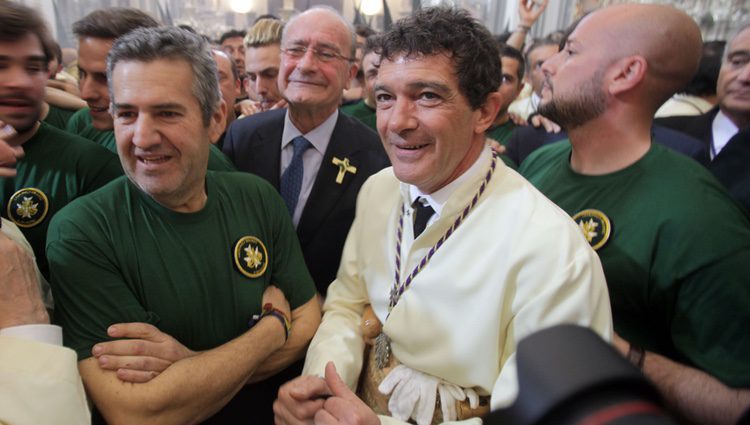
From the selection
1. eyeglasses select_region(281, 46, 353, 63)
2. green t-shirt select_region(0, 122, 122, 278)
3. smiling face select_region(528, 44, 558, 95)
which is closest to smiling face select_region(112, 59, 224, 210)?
green t-shirt select_region(0, 122, 122, 278)

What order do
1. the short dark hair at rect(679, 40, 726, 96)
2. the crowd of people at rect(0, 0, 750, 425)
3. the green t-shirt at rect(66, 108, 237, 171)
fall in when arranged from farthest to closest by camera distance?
1. the short dark hair at rect(679, 40, 726, 96)
2. the green t-shirt at rect(66, 108, 237, 171)
3. the crowd of people at rect(0, 0, 750, 425)

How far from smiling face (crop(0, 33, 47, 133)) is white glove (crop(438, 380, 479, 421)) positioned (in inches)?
78.5

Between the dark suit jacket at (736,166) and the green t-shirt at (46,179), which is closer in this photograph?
the green t-shirt at (46,179)

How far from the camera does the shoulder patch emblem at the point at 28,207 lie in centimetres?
190

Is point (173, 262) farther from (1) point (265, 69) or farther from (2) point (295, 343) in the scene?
(1) point (265, 69)

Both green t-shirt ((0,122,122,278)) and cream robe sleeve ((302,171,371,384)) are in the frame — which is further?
green t-shirt ((0,122,122,278))

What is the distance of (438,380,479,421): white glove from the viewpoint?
1576mm

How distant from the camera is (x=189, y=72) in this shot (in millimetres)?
1688

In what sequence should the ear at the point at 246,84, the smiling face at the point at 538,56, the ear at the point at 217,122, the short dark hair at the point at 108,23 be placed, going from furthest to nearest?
the smiling face at the point at 538,56
the ear at the point at 246,84
the short dark hair at the point at 108,23
the ear at the point at 217,122

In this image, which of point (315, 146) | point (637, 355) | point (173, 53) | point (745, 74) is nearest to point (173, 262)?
point (173, 53)

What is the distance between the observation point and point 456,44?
5.35ft

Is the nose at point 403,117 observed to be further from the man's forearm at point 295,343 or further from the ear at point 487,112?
the man's forearm at point 295,343

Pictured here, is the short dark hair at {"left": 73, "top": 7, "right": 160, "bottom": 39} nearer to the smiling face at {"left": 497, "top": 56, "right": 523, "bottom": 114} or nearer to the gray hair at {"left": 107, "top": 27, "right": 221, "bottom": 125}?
the gray hair at {"left": 107, "top": 27, "right": 221, "bottom": 125}

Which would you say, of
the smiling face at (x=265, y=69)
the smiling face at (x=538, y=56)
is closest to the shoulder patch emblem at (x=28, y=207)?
the smiling face at (x=265, y=69)
